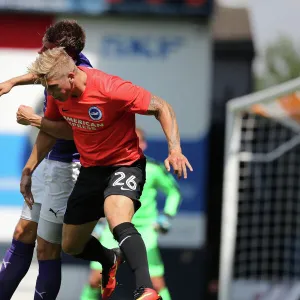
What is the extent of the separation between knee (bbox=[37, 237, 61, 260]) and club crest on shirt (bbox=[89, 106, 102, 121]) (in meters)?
0.99

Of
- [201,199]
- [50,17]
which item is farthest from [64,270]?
[50,17]

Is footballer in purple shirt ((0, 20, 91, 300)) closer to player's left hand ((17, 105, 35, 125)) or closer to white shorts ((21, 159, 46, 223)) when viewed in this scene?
white shorts ((21, 159, 46, 223))

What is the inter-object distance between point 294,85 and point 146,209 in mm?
1702

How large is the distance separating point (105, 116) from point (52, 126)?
475mm

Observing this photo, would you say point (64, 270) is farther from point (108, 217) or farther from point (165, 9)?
point (108, 217)

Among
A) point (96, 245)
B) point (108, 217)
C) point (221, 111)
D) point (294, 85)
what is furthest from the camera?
point (221, 111)

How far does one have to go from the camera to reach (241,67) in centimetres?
1204

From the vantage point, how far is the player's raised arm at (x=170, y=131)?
16.7ft

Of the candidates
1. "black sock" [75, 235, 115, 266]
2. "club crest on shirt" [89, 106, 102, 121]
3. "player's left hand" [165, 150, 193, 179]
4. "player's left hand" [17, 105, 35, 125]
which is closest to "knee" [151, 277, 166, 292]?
"black sock" [75, 235, 115, 266]

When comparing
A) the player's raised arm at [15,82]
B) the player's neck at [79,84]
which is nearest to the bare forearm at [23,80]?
the player's raised arm at [15,82]

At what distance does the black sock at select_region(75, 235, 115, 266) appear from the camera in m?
5.93

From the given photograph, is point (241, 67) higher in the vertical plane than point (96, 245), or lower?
higher

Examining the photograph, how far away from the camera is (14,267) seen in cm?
600

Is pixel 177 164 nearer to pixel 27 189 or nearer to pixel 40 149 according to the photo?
pixel 40 149
